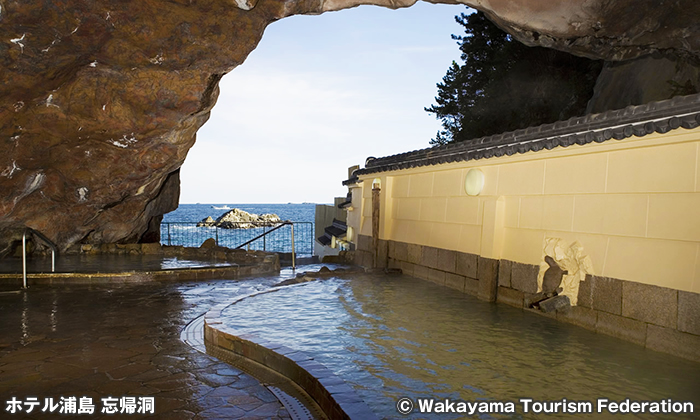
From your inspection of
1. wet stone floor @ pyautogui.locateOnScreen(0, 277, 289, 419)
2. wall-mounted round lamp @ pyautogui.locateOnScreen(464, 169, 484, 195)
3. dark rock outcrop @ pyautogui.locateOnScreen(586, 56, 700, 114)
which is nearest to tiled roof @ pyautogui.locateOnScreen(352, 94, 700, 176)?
wall-mounted round lamp @ pyautogui.locateOnScreen(464, 169, 484, 195)

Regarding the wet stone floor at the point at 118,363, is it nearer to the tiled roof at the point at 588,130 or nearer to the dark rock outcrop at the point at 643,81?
the tiled roof at the point at 588,130

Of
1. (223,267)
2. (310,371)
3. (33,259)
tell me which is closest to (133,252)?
(33,259)

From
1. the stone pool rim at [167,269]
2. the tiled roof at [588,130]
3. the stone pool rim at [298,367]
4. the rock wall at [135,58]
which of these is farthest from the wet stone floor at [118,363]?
the tiled roof at [588,130]

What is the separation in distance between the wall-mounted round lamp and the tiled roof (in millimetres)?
369

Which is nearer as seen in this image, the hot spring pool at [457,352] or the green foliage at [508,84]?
the hot spring pool at [457,352]

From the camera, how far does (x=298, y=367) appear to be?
5.93 meters

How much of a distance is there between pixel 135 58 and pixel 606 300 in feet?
37.6

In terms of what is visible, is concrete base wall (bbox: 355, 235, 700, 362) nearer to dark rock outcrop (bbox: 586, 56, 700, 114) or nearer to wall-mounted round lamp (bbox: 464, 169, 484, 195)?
wall-mounted round lamp (bbox: 464, 169, 484, 195)

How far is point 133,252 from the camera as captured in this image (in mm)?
18594

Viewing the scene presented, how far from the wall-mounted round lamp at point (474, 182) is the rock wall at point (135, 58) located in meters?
3.82

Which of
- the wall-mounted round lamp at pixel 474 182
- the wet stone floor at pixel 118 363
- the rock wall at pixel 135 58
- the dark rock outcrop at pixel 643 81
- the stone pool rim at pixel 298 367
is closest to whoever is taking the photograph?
the stone pool rim at pixel 298 367

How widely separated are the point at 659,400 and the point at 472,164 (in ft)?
23.4

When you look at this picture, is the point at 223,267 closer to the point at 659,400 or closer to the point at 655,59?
the point at 659,400

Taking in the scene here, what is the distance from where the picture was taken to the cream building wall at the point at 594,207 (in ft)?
22.5
